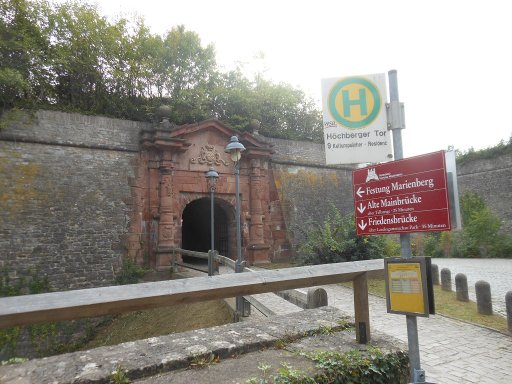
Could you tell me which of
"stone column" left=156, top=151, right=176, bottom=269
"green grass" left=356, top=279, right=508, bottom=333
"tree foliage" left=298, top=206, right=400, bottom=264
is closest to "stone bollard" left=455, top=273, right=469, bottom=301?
"green grass" left=356, top=279, right=508, bottom=333

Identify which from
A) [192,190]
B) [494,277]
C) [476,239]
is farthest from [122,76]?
[476,239]

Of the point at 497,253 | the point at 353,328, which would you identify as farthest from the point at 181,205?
the point at 497,253

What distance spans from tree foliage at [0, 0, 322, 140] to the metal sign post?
1089cm

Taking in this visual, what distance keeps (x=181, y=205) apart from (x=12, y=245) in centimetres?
515

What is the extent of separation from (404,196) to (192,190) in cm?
1103

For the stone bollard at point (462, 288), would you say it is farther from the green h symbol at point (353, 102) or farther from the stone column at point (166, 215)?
the stone column at point (166, 215)

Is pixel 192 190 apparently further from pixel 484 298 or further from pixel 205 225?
pixel 484 298

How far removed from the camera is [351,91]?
2.69m

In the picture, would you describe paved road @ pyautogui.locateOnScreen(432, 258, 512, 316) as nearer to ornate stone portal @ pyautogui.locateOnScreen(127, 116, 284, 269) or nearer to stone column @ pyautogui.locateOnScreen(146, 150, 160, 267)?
ornate stone portal @ pyautogui.locateOnScreen(127, 116, 284, 269)

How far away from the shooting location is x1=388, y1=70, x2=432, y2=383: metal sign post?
7.59 ft

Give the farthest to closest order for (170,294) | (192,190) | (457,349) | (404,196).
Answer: (192,190) → (457,349) → (404,196) → (170,294)

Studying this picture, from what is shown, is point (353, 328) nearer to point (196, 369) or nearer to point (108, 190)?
point (196, 369)

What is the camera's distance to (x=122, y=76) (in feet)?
46.3

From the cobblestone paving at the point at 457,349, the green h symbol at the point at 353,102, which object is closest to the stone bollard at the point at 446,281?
the cobblestone paving at the point at 457,349
